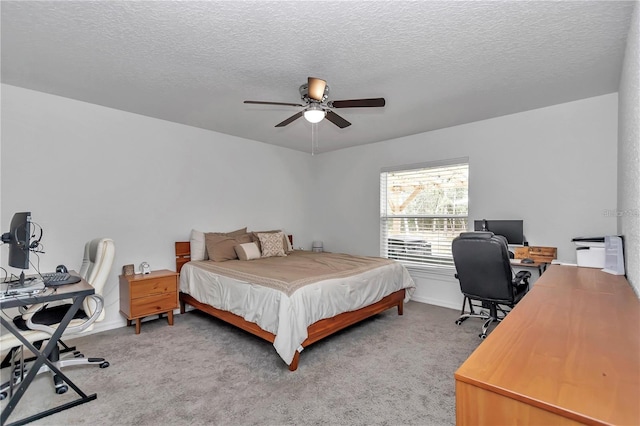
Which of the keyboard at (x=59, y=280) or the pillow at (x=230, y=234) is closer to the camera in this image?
the keyboard at (x=59, y=280)

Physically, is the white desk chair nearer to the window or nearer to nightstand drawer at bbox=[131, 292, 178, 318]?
nightstand drawer at bbox=[131, 292, 178, 318]

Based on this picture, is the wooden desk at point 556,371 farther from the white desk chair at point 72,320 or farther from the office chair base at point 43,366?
the office chair base at point 43,366

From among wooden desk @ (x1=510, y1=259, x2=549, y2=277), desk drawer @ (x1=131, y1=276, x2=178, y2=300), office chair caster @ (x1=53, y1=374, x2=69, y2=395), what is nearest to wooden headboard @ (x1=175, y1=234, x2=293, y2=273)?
desk drawer @ (x1=131, y1=276, x2=178, y2=300)

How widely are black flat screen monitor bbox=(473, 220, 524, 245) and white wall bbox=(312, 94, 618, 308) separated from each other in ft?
0.41

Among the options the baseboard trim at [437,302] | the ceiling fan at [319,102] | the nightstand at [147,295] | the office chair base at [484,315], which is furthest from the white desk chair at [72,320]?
the baseboard trim at [437,302]

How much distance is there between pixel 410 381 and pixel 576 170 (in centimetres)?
295

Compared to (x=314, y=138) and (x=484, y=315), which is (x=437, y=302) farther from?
(x=314, y=138)

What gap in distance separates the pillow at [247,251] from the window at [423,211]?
6.77 feet

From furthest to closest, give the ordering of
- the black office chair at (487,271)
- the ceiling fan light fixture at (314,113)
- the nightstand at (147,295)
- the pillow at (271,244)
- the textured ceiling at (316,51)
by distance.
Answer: the pillow at (271,244), the nightstand at (147,295), the black office chair at (487,271), the ceiling fan light fixture at (314,113), the textured ceiling at (316,51)

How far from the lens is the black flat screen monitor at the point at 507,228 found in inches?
144

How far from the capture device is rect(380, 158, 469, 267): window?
432cm

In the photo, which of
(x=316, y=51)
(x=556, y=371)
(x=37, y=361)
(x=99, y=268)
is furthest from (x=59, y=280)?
(x=556, y=371)

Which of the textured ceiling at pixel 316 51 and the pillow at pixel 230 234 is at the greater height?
the textured ceiling at pixel 316 51

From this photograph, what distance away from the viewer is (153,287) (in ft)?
11.4
